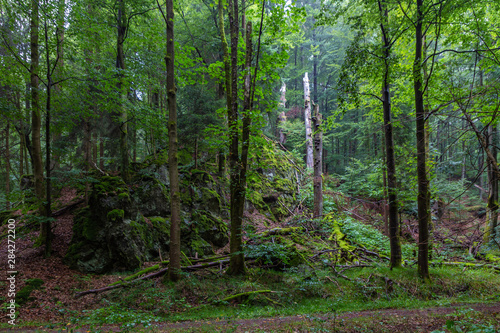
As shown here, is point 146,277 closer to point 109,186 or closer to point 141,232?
point 141,232

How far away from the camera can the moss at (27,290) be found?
5734mm

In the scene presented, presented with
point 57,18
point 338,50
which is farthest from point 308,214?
point 338,50

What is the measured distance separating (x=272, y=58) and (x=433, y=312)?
7581mm

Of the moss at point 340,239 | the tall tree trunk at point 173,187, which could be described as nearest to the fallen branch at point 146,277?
the tall tree trunk at point 173,187

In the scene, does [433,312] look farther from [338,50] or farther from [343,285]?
[338,50]

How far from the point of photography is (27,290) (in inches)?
237

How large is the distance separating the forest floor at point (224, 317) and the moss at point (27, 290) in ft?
0.35

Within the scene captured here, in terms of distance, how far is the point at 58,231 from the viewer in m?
9.02

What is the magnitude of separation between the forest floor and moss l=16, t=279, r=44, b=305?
0.11 meters

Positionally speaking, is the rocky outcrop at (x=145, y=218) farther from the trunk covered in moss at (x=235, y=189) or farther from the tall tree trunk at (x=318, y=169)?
the tall tree trunk at (x=318, y=169)

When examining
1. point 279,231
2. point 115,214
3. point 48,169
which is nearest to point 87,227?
point 115,214

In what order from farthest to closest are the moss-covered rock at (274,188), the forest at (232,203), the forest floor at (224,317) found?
1. the moss-covered rock at (274,188)
2. the forest at (232,203)
3. the forest floor at (224,317)

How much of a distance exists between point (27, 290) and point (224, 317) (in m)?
5.05

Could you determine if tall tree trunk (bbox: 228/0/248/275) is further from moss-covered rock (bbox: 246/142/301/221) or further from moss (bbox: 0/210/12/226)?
moss (bbox: 0/210/12/226)
